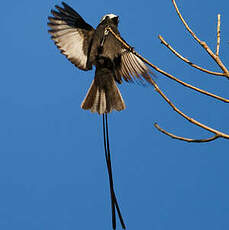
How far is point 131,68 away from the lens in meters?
1.94

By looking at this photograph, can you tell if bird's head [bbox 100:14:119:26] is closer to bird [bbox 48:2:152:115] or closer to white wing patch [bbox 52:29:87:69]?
bird [bbox 48:2:152:115]

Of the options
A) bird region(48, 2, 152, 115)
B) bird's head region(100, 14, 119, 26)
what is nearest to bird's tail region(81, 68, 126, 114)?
bird region(48, 2, 152, 115)

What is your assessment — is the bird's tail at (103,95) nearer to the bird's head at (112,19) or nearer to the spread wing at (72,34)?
the spread wing at (72,34)

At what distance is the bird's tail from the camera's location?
6.33 ft

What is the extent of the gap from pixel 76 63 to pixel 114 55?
0.55 feet

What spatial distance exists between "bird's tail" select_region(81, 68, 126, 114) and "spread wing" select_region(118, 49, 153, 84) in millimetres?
64

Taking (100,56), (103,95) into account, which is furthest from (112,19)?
(103,95)

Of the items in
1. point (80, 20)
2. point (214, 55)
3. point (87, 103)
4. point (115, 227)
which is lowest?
point (115, 227)

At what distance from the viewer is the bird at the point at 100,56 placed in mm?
1936

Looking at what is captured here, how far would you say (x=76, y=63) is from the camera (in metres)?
1.96

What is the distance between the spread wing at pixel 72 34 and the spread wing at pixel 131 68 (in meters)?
0.15

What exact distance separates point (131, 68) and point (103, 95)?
0.17m

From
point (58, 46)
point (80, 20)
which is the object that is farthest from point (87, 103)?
point (80, 20)

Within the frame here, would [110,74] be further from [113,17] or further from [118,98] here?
[113,17]
